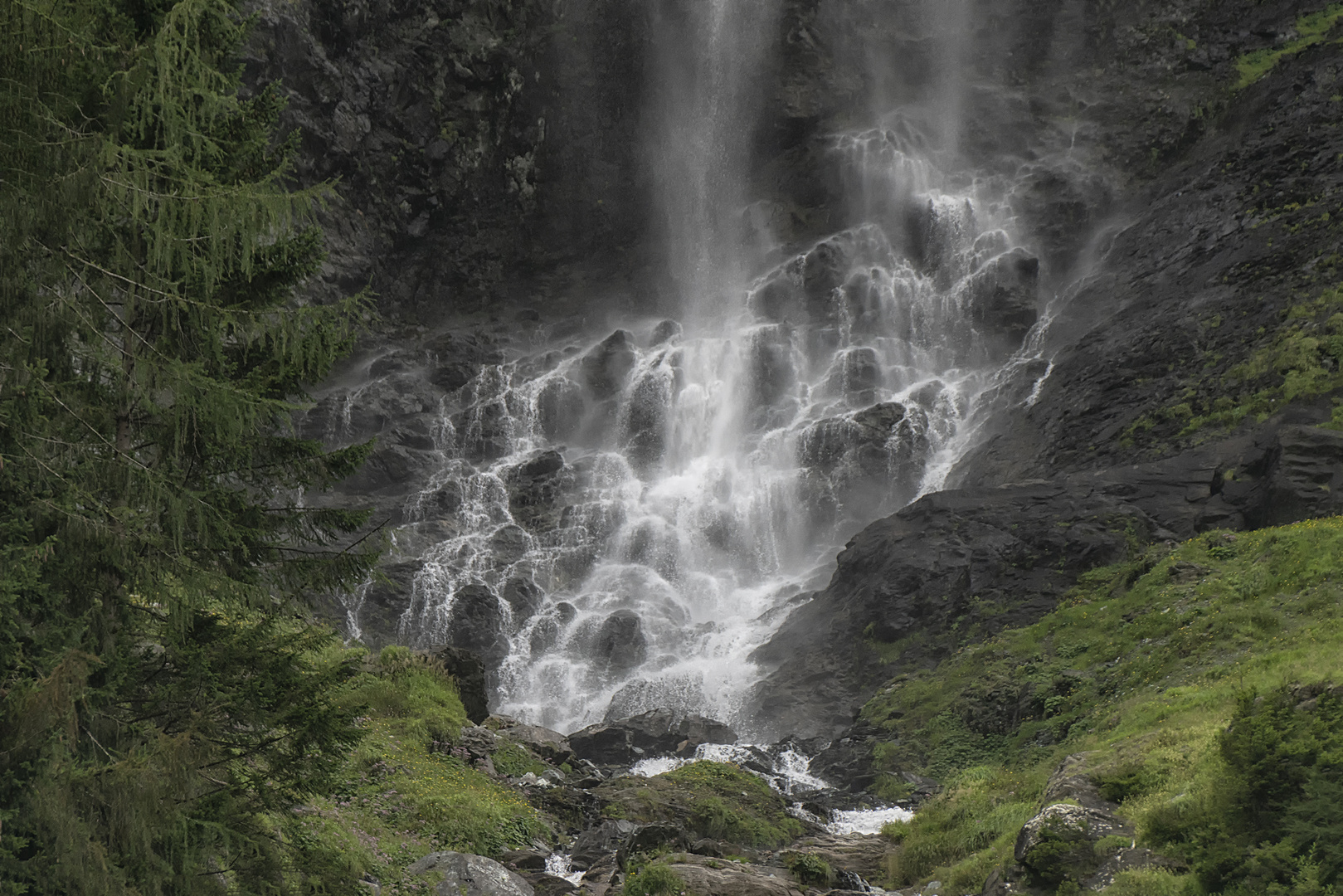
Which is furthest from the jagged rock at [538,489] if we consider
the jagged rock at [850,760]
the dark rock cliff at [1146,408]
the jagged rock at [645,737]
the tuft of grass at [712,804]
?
the tuft of grass at [712,804]

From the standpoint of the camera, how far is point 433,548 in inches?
1268

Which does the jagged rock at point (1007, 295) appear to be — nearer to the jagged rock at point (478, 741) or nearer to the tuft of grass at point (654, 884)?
the jagged rock at point (478, 741)

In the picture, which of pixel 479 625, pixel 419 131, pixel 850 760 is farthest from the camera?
pixel 419 131

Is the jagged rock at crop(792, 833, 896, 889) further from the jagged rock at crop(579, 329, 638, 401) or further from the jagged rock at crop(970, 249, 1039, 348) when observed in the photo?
the jagged rock at crop(579, 329, 638, 401)

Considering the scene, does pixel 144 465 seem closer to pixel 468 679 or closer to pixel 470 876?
pixel 470 876

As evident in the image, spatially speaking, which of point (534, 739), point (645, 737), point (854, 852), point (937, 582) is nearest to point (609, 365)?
point (937, 582)

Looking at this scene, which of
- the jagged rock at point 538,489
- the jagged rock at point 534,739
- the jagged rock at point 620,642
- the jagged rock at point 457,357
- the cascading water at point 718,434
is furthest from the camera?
the jagged rock at point 457,357

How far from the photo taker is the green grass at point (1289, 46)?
39562 millimetres

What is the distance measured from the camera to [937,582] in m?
21.7

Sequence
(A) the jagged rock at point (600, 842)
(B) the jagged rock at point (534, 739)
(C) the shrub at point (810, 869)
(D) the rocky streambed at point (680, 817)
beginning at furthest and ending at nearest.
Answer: (B) the jagged rock at point (534, 739) < (A) the jagged rock at point (600, 842) < (C) the shrub at point (810, 869) < (D) the rocky streambed at point (680, 817)

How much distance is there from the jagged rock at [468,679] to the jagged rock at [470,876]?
706 centimetres

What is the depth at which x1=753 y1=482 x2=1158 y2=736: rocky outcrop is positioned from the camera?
20.0 metres

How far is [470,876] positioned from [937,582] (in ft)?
49.7

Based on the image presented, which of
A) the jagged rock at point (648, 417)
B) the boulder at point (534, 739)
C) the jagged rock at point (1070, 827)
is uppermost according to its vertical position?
the jagged rock at point (648, 417)
